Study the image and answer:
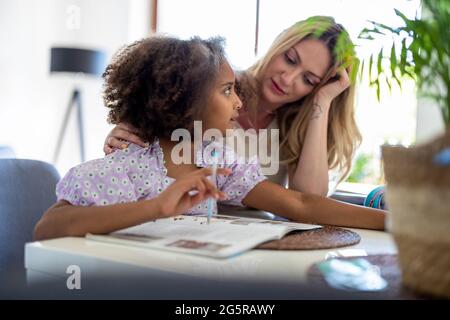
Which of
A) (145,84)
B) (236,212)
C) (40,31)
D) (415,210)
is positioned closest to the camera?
(415,210)

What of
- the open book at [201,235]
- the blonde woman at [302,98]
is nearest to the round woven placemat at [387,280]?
the open book at [201,235]

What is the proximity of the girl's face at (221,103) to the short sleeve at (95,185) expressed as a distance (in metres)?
0.26

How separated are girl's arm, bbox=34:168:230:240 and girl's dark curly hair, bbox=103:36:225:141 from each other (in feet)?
1.08

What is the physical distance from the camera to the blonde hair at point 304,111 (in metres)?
1.68

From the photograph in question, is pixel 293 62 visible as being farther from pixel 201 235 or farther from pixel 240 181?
pixel 201 235

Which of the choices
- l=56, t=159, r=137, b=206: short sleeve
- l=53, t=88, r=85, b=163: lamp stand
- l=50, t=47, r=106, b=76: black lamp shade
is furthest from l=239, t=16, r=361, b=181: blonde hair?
l=53, t=88, r=85, b=163: lamp stand

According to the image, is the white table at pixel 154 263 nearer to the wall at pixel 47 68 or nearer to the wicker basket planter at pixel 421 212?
the wicker basket planter at pixel 421 212

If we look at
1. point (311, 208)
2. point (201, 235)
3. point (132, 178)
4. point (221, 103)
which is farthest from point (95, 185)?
point (311, 208)

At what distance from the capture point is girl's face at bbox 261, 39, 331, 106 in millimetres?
1687

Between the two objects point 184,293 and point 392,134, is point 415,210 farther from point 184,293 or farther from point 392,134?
point 392,134

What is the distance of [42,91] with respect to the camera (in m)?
3.93

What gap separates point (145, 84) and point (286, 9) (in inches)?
79.2

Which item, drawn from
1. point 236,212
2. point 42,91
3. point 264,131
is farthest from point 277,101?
point 42,91

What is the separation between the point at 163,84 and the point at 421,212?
0.71 metres
